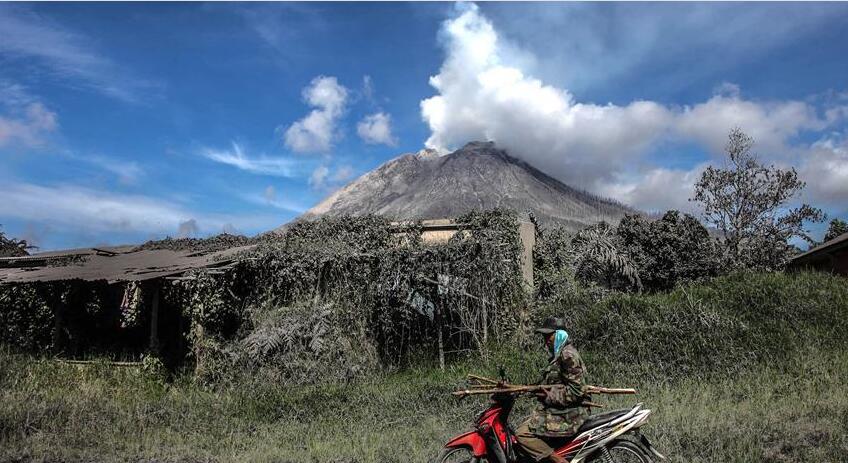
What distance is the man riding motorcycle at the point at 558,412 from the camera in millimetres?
5270

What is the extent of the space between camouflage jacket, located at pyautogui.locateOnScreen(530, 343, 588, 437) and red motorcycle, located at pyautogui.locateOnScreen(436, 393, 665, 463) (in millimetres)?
114

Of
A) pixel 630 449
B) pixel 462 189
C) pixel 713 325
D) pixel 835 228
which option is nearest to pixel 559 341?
pixel 630 449

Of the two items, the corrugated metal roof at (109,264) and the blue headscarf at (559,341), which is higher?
the corrugated metal roof at (109,264)

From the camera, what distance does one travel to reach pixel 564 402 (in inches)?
208

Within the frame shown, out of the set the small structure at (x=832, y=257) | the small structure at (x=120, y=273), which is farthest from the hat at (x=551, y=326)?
the small structure at (x=832, y=257)

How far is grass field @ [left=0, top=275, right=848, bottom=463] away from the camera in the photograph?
24.0ft

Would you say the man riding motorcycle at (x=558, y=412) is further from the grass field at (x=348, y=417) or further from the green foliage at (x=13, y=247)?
the green foliage at (x=13, y=247)

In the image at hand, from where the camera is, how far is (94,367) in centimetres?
1254

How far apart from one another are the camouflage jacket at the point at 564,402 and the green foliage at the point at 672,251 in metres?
18.3

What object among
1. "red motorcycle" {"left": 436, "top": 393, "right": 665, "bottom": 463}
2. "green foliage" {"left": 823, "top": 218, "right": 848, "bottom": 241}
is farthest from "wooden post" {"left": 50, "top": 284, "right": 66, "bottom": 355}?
"green foliage" {"left": 823, "top": 218, "right": 848, "bottom": 241}

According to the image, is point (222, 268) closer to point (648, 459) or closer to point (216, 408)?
point (216, 408)

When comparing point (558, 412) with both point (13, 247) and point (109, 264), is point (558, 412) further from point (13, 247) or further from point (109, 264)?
point (13, 247)

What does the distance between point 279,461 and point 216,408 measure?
129 inches

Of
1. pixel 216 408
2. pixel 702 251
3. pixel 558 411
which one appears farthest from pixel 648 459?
pixel 702 251
